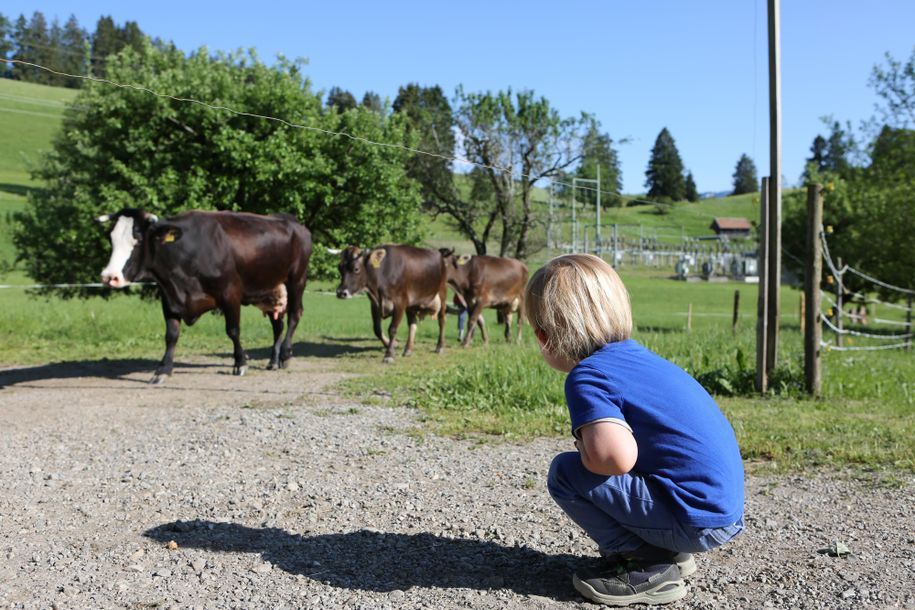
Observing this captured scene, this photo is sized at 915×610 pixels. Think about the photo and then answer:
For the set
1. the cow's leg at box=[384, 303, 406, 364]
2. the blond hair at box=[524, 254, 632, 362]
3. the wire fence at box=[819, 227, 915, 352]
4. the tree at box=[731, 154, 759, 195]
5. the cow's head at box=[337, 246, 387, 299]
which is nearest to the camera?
the blond hair at box=[524, 254, 632, 362]

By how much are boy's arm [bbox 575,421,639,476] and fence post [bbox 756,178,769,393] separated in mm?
6987

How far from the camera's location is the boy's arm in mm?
2924

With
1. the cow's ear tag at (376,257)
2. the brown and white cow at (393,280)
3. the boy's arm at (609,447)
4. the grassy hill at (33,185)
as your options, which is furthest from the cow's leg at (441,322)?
the boy's arm at (609,447)

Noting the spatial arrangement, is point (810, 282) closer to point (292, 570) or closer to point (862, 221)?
point (292, 570)

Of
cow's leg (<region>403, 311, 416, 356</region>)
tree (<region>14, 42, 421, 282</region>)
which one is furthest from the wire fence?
tree (<region>14, 42, 421, 282</region>)

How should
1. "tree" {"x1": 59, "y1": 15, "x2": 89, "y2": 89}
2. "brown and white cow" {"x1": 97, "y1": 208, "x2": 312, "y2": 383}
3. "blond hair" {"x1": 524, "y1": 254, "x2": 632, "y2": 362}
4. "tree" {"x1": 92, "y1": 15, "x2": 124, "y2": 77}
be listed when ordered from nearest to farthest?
"blond hair" {"x1": 524, "y1": 254, "x2": 632, "y2": 362} → "brown and white cow" {"x1": 97, "y1": 208, "x2": 312, "y2": 383} → "tree" {"x1": 59, "y1": 15, "x2": 89, "y2": 89} → "tree" {"x1": 92, "y1": 15, "x2": 124, "y2": 77}

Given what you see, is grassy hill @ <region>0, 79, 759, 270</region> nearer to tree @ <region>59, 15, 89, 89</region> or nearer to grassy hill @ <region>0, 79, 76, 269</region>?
grassy hill @ <region>0, 79, 76, 269</region>

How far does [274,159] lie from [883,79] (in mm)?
18555

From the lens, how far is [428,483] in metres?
5.36

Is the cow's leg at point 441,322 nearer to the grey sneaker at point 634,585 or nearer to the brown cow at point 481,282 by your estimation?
the brown cow at point 481,282

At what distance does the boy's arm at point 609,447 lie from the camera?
292 cm

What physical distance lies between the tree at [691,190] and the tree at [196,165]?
150m

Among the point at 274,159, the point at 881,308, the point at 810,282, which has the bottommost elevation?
the point at 881,308

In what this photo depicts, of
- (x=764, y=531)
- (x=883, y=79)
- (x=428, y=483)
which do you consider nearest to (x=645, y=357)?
(x=764, y=531)
